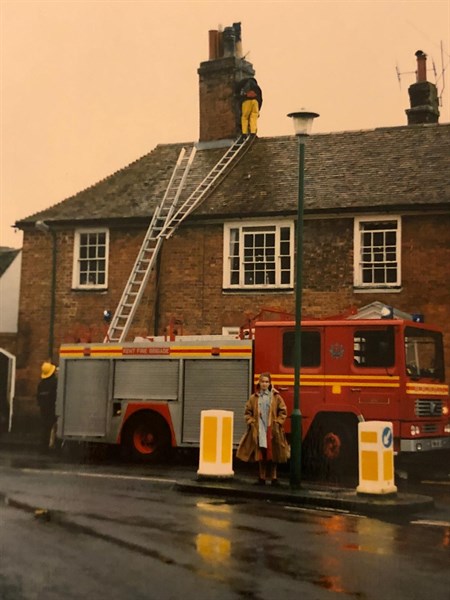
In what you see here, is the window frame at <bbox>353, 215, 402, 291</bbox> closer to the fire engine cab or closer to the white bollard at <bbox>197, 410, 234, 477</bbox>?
the fire engine cab

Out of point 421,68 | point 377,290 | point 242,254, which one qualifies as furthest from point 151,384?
point 421,68

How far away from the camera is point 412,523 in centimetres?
1096

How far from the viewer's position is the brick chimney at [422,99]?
27.8 metres

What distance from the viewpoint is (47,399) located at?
20.2 metres

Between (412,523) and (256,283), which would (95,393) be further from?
(412,523)

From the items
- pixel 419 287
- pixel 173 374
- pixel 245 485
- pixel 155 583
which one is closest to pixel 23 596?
pixel 155 583

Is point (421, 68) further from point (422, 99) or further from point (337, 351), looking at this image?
point (337, 351)

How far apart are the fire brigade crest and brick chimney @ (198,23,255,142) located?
13.0m

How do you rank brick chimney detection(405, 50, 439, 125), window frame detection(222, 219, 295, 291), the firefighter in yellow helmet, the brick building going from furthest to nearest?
brick chimney detection(405, 50, 439, 125), window frame detection(222, 219, 295, 291), the brick building, the firefighter in yellow helmet

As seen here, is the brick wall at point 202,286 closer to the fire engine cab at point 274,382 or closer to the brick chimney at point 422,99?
the fire engine cab at point 274,382

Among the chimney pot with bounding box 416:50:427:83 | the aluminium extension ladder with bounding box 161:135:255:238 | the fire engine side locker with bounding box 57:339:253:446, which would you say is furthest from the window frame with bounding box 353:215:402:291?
the fire engine side locker with bounding box 57:339:253:446

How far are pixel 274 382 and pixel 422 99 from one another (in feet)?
46.7

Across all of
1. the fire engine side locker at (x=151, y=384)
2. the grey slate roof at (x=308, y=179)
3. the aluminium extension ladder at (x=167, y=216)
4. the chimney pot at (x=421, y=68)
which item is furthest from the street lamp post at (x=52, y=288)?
the chimney pot at (x=421, y=68)

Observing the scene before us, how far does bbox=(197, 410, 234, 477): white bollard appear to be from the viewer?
14461 millimetres
